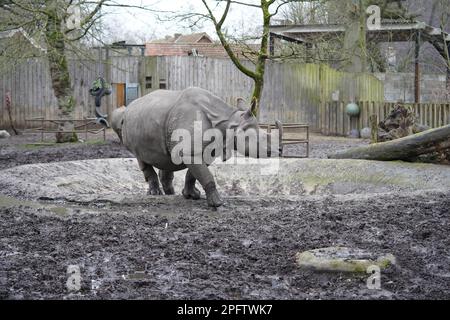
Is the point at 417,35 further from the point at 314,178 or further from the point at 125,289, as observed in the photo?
the point at 125,289

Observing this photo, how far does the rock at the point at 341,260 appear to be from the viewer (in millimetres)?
5551

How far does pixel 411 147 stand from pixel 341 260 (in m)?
5.69

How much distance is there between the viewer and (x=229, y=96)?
2419cm

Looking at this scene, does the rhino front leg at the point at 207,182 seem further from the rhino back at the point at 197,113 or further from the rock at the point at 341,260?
the rock at the point at 341,260

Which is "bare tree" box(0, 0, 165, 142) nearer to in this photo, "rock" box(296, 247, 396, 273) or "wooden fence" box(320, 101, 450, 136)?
"wooden fence" box(320, 101, 450, 136)

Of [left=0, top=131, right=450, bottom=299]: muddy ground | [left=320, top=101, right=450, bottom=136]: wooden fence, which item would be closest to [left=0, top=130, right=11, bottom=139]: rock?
[left=320, top=101, right=450, bottom=136]: wooden fence

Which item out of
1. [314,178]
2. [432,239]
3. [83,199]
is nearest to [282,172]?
[314,178]

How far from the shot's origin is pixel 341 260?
18.5ft

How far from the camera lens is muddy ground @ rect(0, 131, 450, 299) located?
17.3ft

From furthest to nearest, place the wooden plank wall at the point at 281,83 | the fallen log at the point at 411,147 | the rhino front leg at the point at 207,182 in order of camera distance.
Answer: the wooden plank wall at the point at 281,83
the fallen log at the point at 411,147
the rhino front leg at the point at 207,182

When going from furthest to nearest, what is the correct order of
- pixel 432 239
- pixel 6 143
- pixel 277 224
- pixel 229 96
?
pixel 229 96
pixel 6 143
pixel 277 224
pixel 432 239

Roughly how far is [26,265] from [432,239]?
3.55 metres

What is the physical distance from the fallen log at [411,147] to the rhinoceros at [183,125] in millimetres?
3247

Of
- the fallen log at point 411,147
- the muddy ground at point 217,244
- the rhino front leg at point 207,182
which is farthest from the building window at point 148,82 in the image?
the rhino front leg at point 207,182
